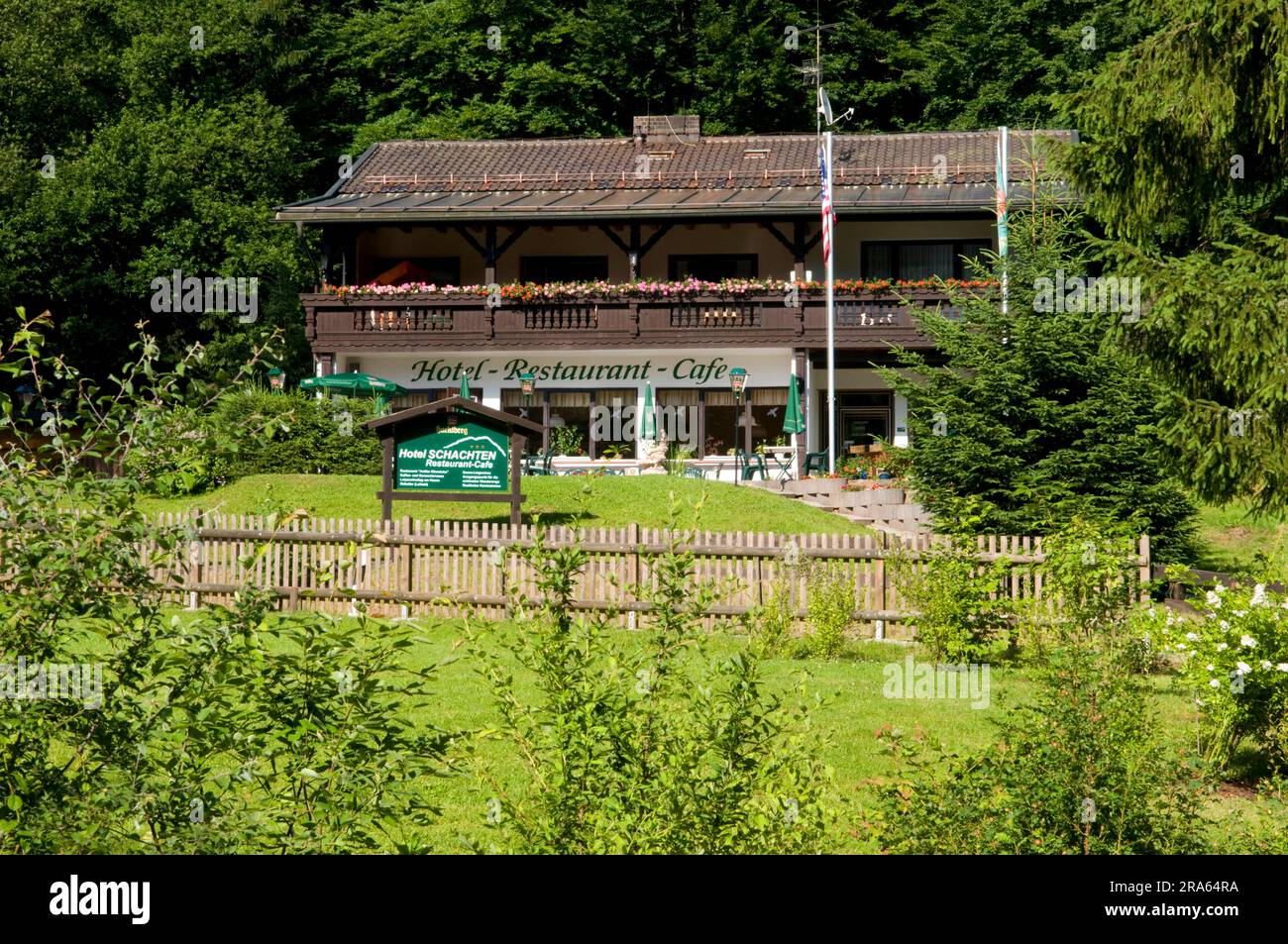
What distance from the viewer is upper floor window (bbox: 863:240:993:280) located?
110 feet

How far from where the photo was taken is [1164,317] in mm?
11359

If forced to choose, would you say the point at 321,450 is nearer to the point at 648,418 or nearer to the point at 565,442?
the point at 565,442

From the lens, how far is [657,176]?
3500 cm

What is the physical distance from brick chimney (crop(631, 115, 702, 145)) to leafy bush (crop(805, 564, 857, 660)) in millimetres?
24824

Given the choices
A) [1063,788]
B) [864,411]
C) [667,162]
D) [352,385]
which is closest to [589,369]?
[352,385]

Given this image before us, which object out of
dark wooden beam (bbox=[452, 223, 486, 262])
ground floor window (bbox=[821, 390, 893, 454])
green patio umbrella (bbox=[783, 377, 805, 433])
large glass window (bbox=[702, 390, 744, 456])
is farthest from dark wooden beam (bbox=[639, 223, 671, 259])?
green patio umbrella (bbox=[783, 377, 805, 433])

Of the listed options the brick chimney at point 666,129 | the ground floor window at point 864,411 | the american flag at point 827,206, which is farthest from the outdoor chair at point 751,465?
the brick chimney at point 666,129

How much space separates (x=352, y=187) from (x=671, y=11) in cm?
1610

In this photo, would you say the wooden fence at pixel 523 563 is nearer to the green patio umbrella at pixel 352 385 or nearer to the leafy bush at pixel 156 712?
the leafy bush at pixel 156 712

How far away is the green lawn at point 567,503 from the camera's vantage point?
65.7 ft

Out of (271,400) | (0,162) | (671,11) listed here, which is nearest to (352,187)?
(0,162)

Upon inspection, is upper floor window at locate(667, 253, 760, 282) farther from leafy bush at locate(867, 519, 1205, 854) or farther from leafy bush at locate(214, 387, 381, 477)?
leafy bush at locate(867, 519, 1205, 854)

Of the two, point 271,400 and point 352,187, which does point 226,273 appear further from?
point 271,400

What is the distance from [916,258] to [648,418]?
27.1 feet
